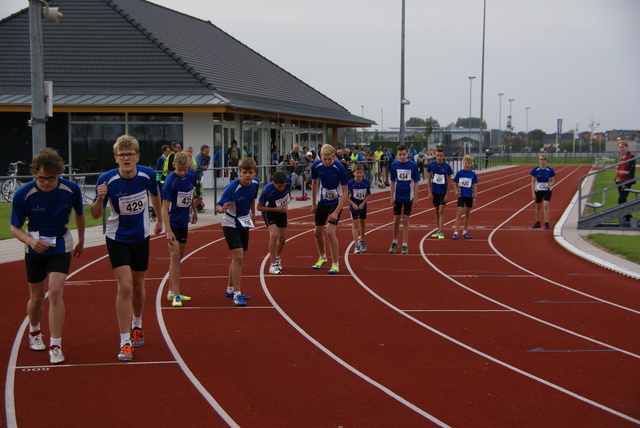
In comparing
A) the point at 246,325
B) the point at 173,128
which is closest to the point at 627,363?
the point at 246,325

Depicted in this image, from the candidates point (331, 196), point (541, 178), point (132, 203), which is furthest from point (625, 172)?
point (132, 203)

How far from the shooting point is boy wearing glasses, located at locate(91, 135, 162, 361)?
6641mm

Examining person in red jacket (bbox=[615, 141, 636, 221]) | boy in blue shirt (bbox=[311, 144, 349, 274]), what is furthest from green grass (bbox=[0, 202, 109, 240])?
person in red jacket (bbox=[615, 141, 636, 221])

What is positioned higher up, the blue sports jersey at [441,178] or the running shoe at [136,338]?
the blue sports jersey at [441,178]

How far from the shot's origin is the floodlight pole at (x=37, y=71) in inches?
483

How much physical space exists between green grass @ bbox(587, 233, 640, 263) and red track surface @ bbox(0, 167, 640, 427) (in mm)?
1284

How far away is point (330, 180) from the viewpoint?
11.6 m

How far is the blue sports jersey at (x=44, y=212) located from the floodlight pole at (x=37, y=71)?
610 centimetres

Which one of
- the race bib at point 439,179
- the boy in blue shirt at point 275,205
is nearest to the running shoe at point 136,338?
the boy in blue shirt at point 275,205

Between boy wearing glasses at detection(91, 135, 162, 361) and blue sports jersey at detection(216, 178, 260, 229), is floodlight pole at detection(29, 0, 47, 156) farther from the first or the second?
boy wearing glasses at detection(91, 135, 162, 361)

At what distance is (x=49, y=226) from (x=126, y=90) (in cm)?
2420

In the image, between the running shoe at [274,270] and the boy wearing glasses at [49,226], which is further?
the running shoe at [274,270]

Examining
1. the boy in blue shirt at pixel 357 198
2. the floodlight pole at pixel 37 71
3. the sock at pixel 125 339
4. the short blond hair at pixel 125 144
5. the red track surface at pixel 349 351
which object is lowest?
the red track surface at pixel 349 351

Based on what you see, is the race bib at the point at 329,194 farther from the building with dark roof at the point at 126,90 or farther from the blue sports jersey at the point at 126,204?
the building with dark roof at the point at 126,90
